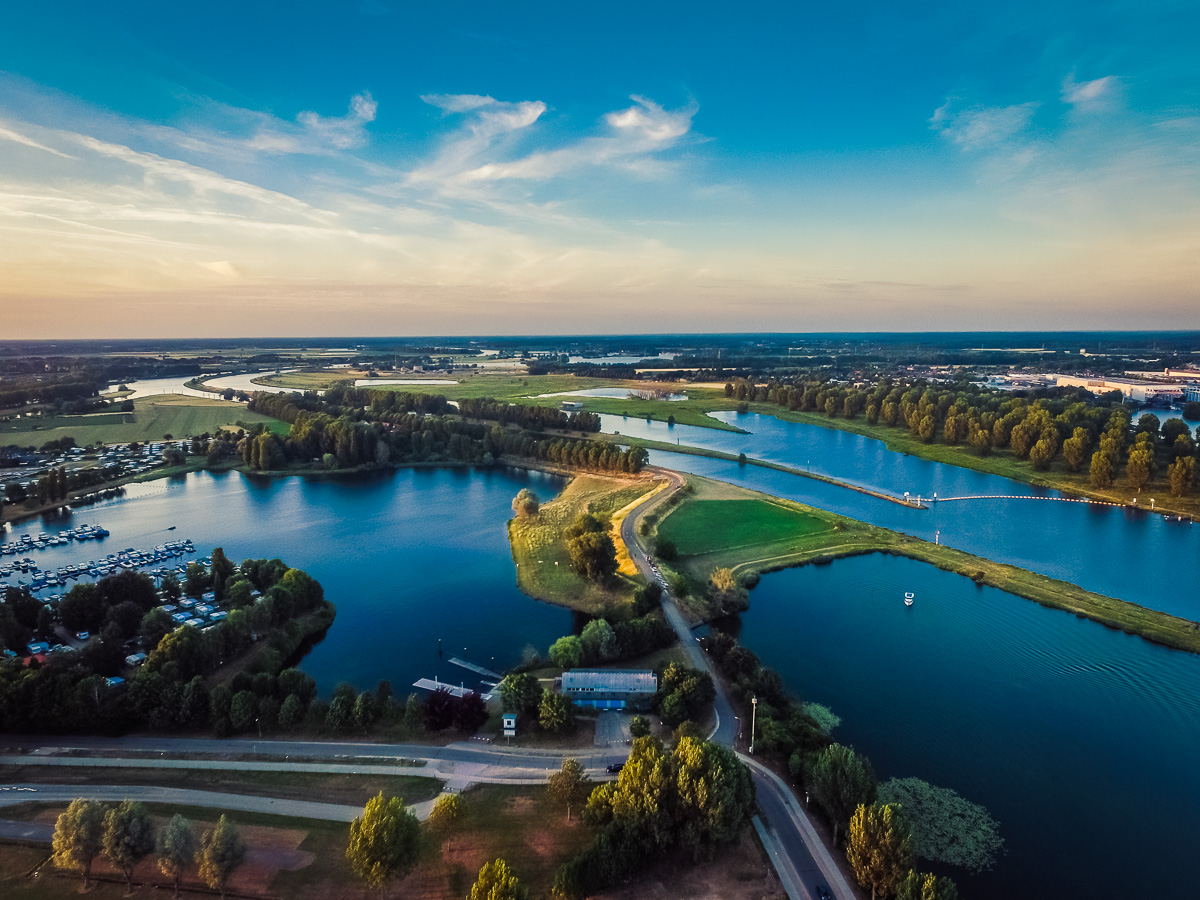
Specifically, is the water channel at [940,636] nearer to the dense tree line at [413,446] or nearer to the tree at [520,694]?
the tree at [520,694]

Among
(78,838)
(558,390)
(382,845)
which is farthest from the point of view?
(558,390)

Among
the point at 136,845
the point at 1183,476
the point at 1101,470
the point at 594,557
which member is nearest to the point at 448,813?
the point at 136,845

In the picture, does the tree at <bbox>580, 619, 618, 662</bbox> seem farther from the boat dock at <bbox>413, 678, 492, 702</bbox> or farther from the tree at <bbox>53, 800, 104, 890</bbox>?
the tree at <bbox>53, 800, 104, 890</bbox>

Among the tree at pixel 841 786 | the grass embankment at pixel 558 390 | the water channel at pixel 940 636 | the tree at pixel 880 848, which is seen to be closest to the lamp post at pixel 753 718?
the tree at pixel 841 786

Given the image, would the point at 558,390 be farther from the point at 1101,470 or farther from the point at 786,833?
the point at 786,833

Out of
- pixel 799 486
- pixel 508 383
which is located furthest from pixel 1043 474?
pixel 508 383
